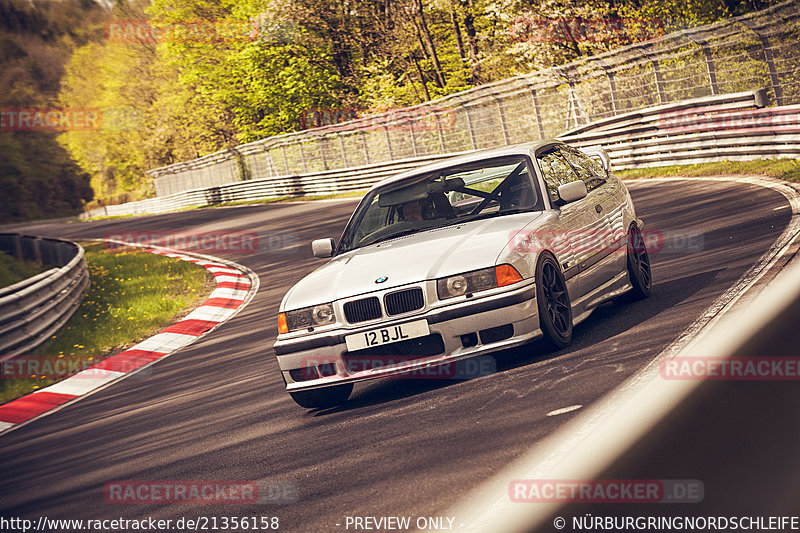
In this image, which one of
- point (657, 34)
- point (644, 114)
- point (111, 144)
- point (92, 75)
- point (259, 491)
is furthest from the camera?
point (92, 75)

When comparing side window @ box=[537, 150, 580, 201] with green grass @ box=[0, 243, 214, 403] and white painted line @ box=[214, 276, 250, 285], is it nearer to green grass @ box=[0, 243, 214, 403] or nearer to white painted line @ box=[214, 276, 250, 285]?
green grass @ box=[0, 243, 214, 403]

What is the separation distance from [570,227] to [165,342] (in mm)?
7125

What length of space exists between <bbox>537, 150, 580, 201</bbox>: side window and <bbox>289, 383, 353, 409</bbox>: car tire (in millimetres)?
2111

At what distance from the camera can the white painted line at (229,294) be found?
A: 15.5 meters

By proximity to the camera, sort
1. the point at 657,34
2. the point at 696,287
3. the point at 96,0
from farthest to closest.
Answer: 1. the point at 96,0
2. the point at 657,34
3. the point at 696,287

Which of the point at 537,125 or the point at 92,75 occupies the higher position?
the point at 92,75

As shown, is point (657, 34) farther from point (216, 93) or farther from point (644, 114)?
point (216, 93)

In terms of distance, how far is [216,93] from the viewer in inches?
2287

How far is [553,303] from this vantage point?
6625 mm

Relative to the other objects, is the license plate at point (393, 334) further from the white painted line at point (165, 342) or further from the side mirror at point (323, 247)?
the white painted line at point (165, 342)

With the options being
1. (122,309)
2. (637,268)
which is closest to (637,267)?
(637,268)

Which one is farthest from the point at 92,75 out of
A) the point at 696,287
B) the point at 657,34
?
the point at 696,287

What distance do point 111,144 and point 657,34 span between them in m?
64.9

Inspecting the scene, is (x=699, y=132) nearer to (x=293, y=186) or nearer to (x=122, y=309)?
(x=122, y=309)
